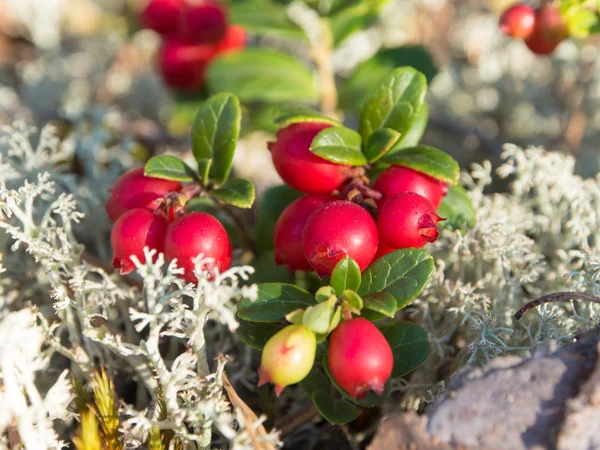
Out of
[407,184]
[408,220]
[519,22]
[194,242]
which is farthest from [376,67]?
[194,242]

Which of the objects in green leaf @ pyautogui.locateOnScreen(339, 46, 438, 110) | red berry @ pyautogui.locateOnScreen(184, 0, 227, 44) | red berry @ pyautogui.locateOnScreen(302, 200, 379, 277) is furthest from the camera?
red berry @ pyautogui.locateOnScreen(184, 0, 227, 44)

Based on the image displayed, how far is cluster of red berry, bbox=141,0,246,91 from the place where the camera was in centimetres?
225

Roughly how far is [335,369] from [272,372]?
10cm

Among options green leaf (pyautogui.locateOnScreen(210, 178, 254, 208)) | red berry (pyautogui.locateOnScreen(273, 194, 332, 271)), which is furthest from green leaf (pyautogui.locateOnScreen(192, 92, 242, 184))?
red berry (pyautogui.locateOnScreen(273, 194, 332, 271))

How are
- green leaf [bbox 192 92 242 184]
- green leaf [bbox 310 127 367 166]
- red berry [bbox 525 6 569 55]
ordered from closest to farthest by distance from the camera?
green leaf [bbox 310 127 367 166] < green leaf [bbox 192 92 242 184] < red berry [bbox 525 6 569 55]

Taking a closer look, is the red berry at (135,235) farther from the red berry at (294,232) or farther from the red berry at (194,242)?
the red berry at (294,232)

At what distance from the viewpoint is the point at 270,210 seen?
1560 millimetres

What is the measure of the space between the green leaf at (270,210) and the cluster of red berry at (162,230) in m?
0.34

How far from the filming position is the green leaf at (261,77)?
2061mm

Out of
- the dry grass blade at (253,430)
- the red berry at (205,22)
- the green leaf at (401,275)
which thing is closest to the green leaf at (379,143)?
the green leaf at (401,275)

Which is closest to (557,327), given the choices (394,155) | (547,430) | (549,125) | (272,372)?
(547,430)

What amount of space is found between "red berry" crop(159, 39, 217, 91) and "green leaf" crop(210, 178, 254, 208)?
120 cm

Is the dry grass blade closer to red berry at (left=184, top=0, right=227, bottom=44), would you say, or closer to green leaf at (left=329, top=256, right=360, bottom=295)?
green leaf at (left=329, top=256, right=360, bottom=295)

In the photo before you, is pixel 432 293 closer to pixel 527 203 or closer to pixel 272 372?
pixel 527 203
